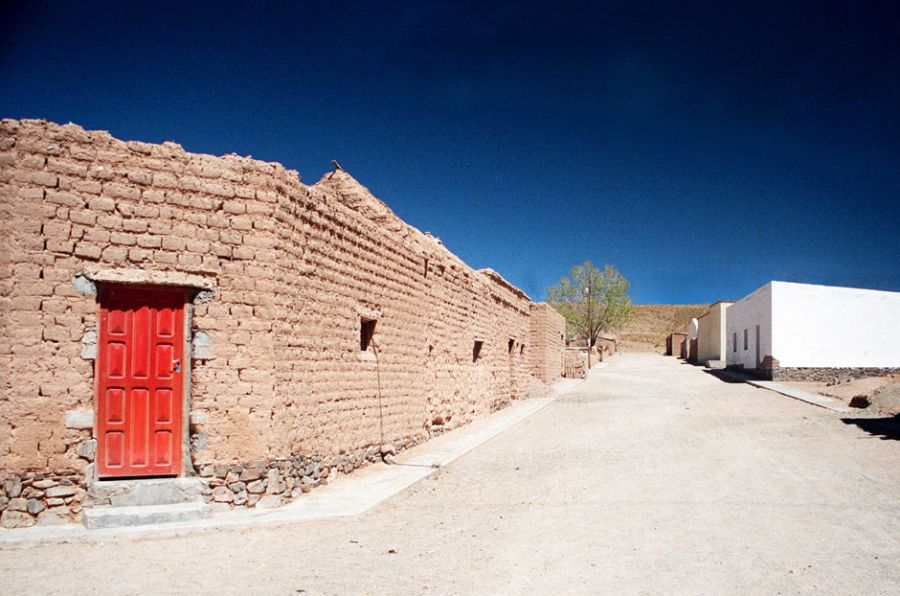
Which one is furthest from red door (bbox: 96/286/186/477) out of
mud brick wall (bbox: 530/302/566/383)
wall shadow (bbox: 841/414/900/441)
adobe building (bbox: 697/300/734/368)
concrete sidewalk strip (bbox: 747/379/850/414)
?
adobe building (bbox: 697/300/734/368)

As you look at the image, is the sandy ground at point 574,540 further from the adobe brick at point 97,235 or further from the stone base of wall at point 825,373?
the stone base of wall at point 825,373

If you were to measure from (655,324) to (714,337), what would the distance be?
5554 cm

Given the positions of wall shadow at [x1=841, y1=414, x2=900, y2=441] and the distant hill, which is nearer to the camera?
wall shadow at [x1=841, y1=414, x2=900, y2=441]

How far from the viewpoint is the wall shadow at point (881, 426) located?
480 inches

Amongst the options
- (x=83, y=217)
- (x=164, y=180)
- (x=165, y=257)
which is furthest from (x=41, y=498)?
(x=164, y=180)

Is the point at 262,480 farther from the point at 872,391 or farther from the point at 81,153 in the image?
the point at 872,391

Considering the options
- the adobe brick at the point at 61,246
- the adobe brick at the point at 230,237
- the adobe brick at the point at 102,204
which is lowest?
the adobe brick at the point at 61,246

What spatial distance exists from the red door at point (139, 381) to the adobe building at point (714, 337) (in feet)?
121

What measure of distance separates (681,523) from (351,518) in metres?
3.56

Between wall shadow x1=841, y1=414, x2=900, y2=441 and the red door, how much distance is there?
41.7 feet

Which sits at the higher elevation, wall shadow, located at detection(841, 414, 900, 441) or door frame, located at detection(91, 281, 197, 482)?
door frame, located at detection(91, 281, 197, 482)

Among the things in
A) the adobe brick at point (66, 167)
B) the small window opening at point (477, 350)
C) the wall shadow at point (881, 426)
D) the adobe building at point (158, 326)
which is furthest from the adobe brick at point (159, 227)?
the wall shadow at point (881, 426)

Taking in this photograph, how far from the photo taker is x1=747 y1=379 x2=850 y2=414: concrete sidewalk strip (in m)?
16.5

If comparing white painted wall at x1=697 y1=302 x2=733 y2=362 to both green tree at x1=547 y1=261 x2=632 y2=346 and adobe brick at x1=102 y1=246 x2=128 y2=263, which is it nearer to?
green tree at x1=547 y1=261 x2=632 y2=346
